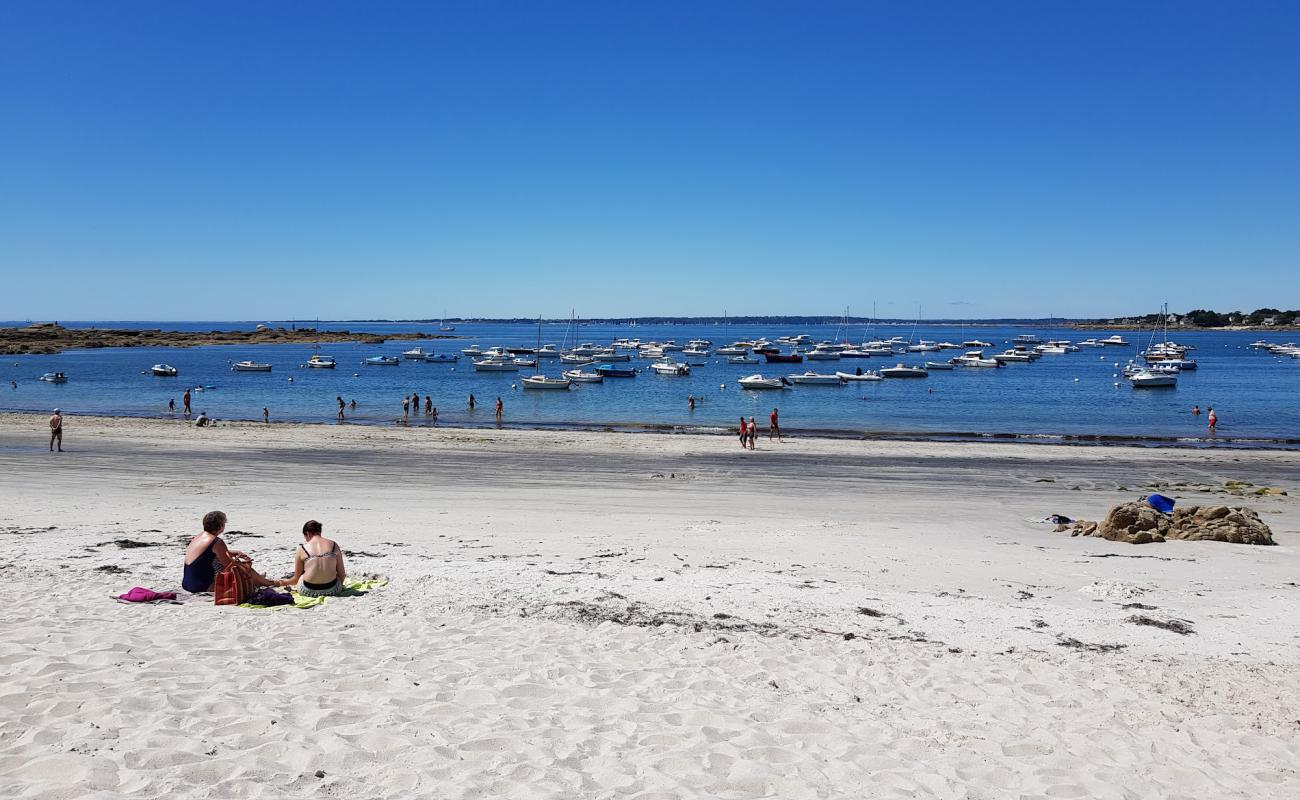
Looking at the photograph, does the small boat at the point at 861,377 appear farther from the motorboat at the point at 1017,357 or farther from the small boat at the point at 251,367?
the small boat at the point at 251,367

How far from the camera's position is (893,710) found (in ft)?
24.0

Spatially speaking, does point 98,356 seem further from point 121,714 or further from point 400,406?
point 121,714

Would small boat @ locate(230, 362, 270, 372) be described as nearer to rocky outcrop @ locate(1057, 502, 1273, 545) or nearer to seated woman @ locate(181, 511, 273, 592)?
seated woman @ locate(181, 511, 273, 592)

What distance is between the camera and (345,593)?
10.5 metres

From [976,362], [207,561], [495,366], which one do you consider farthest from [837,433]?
[976,362]

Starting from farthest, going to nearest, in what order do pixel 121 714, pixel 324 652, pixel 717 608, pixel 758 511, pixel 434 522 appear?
pixel 758 511, pixel 434 522, pixel 717 608, pixel 324 652, pixel 121 714

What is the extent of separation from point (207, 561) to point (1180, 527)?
54.2 ft

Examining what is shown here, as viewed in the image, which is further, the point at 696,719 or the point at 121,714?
the point at 696,719

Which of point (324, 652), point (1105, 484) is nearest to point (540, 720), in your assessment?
point (324, 652)

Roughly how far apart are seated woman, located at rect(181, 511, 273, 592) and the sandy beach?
0.98ft

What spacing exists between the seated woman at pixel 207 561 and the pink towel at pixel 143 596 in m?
0.27

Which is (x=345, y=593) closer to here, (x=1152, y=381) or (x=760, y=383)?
(x=760, y=383)

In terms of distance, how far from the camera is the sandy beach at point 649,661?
592cm

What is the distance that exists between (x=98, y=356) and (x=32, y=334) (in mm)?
45147
